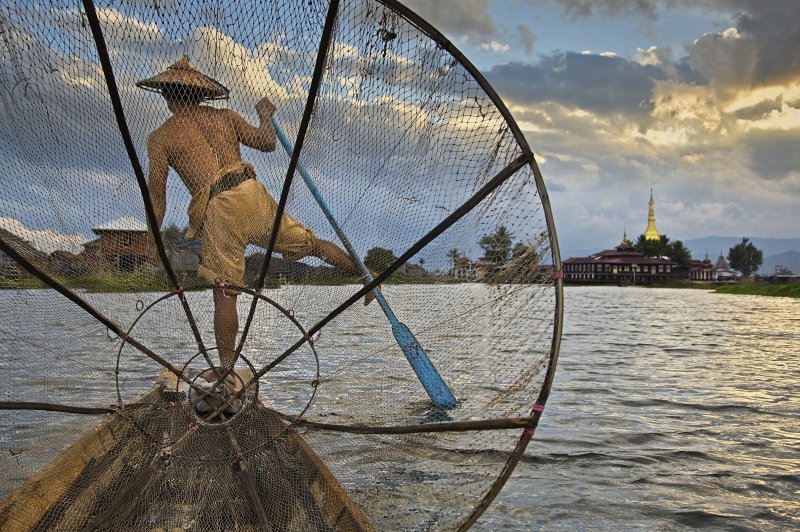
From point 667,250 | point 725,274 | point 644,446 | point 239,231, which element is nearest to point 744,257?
point 725,274

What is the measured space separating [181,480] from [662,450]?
3313mm

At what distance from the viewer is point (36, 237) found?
3.52 m

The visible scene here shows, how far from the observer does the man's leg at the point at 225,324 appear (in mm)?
3590

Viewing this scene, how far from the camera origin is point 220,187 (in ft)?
12.1

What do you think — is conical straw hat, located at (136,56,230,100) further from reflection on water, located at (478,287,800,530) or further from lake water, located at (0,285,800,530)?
reflection on water, located at (478,287,800,530)

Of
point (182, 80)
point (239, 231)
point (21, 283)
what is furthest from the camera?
point (239, 231)

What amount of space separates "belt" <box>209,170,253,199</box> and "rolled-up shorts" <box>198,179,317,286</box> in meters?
0.05

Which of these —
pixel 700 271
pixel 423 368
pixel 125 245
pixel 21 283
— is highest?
pixel 700 271

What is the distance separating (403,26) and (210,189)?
4.54 ft

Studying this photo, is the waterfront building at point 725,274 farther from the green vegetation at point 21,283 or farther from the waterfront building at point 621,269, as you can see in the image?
the green vegetation at point 21,283

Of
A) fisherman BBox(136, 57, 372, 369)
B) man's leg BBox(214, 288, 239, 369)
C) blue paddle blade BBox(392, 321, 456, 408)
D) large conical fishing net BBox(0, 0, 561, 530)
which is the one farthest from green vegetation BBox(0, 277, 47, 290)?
blue paddle blade BBox(392, 321, 456, 408)

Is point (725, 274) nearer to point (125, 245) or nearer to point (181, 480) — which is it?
point (125, 245)

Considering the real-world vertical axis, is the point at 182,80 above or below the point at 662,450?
above

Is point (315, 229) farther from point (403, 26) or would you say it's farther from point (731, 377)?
point (731, 377)
